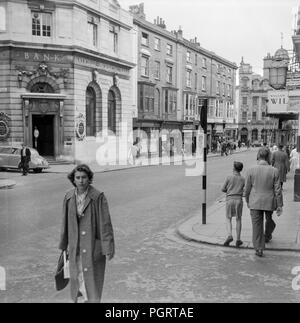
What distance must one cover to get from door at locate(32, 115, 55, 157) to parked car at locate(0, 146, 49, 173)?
480cm

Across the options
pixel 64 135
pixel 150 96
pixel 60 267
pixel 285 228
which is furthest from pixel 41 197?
pixel 150 96

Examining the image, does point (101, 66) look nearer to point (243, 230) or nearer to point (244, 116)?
point (243, 230)

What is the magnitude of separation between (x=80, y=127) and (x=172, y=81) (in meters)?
18.3

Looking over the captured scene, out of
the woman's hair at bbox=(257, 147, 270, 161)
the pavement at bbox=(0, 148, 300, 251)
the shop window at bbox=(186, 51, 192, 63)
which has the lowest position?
the pavement at bbox=(0, 148, 300, 251)

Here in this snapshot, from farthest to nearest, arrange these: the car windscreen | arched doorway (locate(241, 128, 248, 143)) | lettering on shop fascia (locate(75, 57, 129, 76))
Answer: arched doorway (locate(241, 128, 248, 143)), lettering on shop fascia (locate(75, 57, 129, 76)), the car windscreen

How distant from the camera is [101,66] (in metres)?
31.4

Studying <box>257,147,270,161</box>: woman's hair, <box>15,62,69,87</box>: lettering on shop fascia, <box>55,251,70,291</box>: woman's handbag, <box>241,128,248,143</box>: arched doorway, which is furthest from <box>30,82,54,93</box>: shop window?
<box>241,128,248,143</box>: arched doorway

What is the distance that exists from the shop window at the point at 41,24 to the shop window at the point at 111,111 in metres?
7.20

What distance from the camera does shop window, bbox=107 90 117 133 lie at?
33625mm

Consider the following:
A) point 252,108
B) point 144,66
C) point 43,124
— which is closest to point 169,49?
point 144,66

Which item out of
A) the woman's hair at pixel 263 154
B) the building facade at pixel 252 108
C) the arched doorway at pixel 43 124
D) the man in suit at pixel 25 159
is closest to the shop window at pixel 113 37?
the arched doorway at pixel 43 124

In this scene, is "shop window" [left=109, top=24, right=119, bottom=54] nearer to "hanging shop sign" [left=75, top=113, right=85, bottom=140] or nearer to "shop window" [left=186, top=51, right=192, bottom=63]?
"hanging shop sign" [left=75, top=113, right=85, bottom=140]
